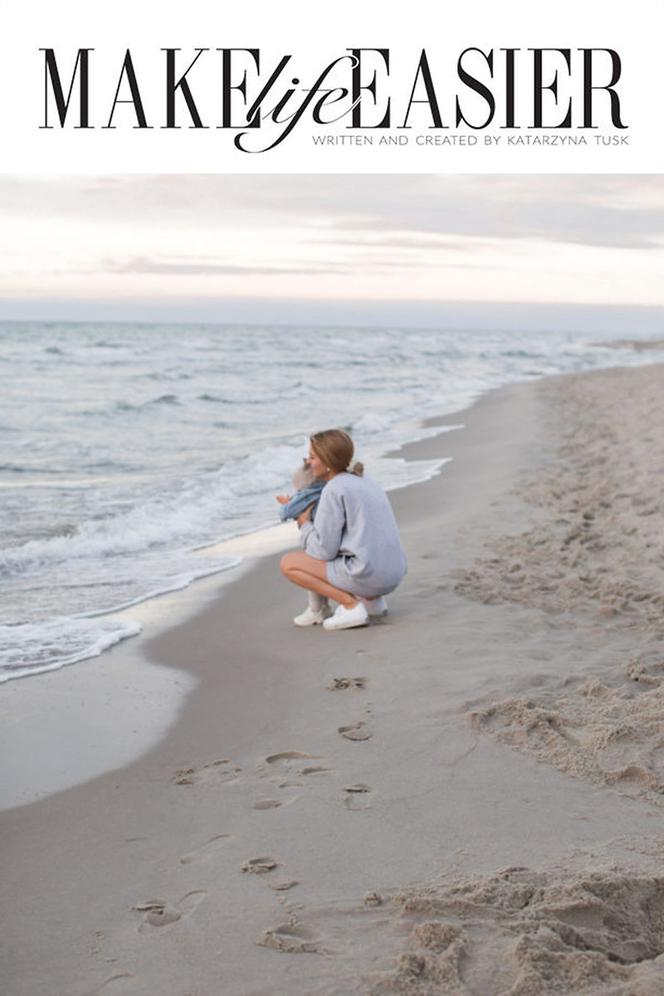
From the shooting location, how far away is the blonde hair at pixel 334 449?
5.55 m

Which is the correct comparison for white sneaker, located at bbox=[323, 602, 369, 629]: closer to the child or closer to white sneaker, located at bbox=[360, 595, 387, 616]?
white sneaker, located at bbox=[360, 595, 387, 616]

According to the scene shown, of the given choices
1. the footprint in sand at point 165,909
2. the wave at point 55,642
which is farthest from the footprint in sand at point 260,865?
the wave at point 55,642

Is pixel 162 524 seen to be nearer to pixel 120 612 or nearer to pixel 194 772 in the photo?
pixel 120 612

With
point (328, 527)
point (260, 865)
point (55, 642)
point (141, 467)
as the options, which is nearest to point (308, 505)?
point (328, 527)

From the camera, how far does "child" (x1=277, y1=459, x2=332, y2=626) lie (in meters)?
5.78

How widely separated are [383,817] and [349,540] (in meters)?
2.57

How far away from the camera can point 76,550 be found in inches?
309

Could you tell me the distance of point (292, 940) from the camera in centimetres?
251

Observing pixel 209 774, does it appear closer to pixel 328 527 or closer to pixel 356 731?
pixel 356 731

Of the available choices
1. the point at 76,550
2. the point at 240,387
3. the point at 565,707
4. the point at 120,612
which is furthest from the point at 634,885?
the point at 240,387

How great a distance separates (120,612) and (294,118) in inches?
264

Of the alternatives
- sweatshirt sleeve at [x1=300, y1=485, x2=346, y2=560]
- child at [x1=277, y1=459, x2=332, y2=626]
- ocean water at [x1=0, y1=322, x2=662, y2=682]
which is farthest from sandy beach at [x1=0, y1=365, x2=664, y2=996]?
ocean water at [x1=0, y1=322, x2=662, y2=682]

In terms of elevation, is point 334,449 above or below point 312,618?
above

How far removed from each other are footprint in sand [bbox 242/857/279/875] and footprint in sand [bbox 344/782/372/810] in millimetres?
Result: 424
